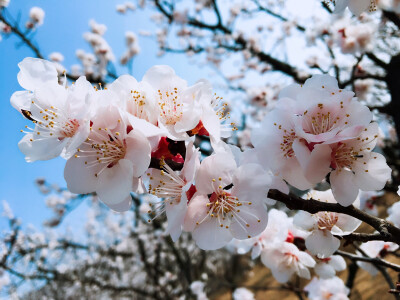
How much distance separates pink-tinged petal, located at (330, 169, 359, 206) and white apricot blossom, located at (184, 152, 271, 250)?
0.59 ft

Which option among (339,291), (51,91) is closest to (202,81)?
(51,91)

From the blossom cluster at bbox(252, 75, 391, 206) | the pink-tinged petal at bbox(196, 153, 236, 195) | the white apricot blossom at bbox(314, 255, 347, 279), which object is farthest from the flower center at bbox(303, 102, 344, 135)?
the white apricot blossom at bbox(314, 255, 347, 279)

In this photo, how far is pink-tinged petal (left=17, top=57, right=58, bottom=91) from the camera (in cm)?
72

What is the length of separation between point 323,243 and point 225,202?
18.6 inches

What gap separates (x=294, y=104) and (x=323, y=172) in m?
0.19

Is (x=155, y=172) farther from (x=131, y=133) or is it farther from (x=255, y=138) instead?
(x=255, y=138)

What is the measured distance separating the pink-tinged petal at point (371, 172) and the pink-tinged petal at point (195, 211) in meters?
0.40

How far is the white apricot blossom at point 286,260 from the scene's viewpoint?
1285 mm

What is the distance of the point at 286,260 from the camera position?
1366mm

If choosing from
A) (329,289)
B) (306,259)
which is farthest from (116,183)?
(329,289)

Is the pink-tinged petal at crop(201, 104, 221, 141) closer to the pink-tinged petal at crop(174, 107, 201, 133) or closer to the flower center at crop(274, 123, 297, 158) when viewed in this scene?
the pink-tinged petal at crop(174, 107, 201, 133)

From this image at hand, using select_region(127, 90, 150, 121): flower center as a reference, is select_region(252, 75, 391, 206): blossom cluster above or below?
below

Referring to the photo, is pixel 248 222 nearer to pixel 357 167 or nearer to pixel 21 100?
pixel 357 167

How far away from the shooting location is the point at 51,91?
2.36 ft
